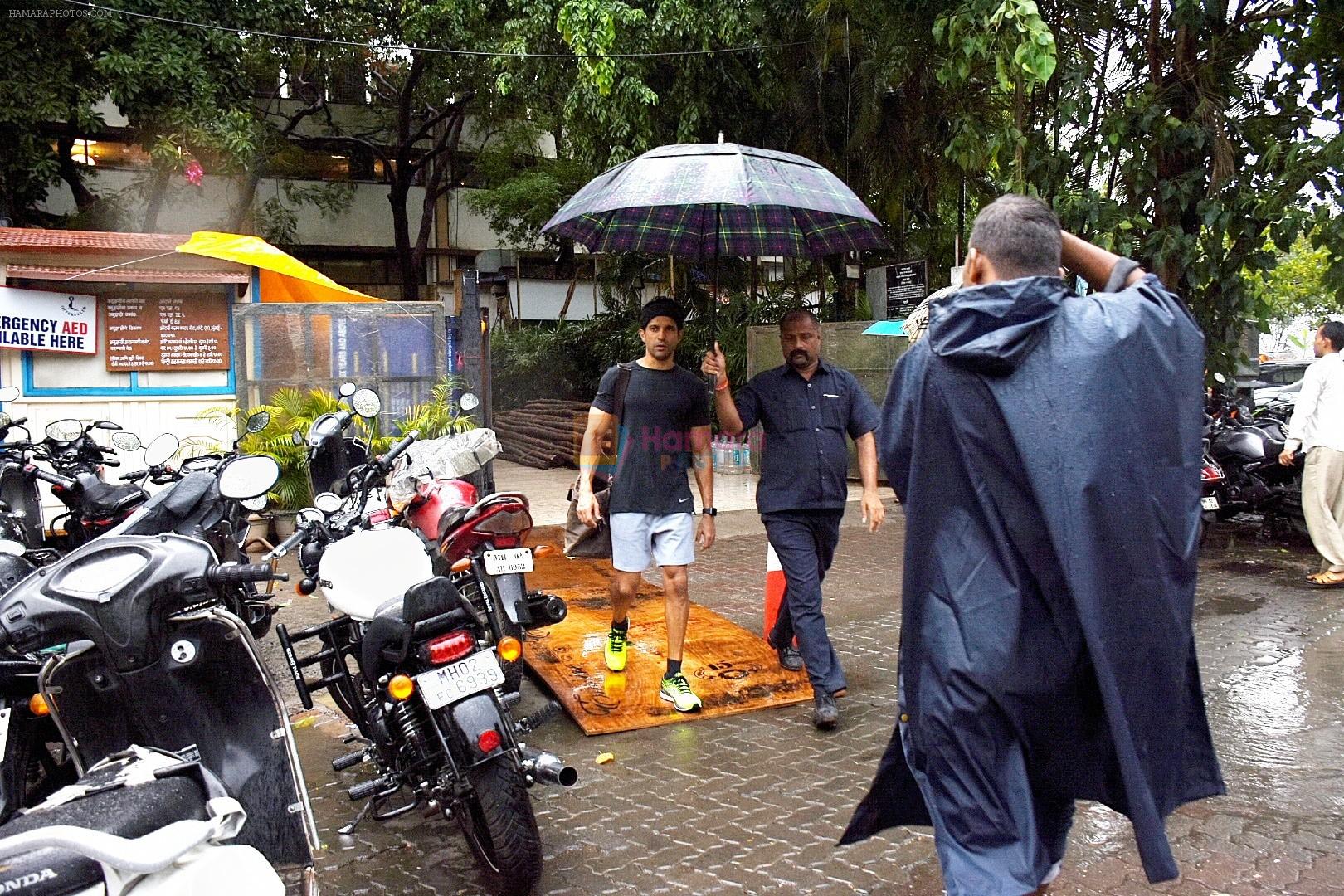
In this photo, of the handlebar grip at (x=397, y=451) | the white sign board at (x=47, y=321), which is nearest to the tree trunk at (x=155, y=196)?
the white sign board at (x=47, y=321)

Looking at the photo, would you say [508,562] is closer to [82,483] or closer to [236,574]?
[236,574]

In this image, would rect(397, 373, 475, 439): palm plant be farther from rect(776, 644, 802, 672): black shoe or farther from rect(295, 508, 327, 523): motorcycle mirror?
rect(295, 508, 327, 523): motorcycle mirror

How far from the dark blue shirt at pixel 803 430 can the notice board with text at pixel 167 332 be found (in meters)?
6.79

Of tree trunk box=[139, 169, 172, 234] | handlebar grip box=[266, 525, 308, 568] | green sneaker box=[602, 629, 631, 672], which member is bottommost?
green sneaker box=[602, 629, 631, 672]

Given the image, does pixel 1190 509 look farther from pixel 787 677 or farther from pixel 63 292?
pixel 63 292

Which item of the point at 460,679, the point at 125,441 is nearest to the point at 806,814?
the point at 460,679

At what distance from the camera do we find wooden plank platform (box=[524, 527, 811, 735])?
4996mm

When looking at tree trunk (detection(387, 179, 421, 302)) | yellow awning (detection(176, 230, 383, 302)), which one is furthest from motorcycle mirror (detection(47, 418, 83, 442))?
tree trunk (detection(387, 179, 421, 302))

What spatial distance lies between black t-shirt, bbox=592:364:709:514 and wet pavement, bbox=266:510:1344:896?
1019mm

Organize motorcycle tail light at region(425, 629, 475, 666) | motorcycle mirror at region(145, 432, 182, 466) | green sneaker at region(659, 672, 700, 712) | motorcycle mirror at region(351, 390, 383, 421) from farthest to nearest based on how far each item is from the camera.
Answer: motorcycle mirror at region(145, 432, 182, 466)
motorcycle mirror at region(351, 390, 383, 421)
green sneaker at region(659, 672, 700, 712)
motorcycle tail light at region(425, 629, 475, 666)

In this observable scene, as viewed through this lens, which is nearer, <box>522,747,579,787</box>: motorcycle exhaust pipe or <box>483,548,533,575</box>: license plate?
<box>522,747,579,787</box>: motorcycle exhaust pipe

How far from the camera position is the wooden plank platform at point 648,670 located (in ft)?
16.4

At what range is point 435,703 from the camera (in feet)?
10.6

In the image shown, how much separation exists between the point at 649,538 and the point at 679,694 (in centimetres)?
72
